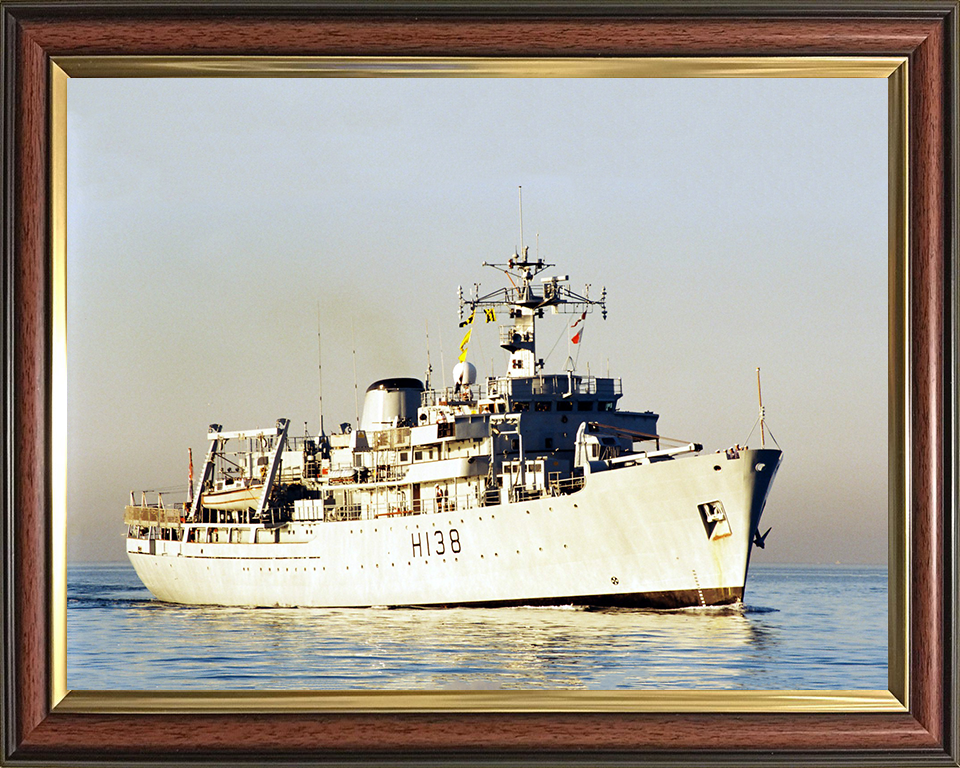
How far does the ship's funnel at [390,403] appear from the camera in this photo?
12.1 metres

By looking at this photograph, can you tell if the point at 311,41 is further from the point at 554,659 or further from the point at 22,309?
the point at 554,659

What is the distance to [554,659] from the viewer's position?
7406mm

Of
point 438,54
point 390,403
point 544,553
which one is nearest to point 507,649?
point 438,54

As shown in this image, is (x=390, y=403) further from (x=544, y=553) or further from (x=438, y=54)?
(x=438, y=54)

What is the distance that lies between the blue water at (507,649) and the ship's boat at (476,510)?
3387mm

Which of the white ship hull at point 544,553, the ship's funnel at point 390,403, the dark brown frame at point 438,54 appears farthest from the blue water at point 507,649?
the white ship hull at point 544,553

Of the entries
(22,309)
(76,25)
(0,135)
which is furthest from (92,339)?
(76,25)

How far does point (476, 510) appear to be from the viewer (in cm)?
1870

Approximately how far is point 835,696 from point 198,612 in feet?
15.6

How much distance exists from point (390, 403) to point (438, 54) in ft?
32.5

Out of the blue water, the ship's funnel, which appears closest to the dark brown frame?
the blue water

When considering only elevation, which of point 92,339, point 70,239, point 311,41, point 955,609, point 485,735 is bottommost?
point 485,735

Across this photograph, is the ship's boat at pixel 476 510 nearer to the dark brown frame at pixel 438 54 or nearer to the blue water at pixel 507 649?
the blue water at pixel 507 649

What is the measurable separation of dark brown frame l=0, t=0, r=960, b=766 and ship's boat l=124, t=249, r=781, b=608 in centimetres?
498
